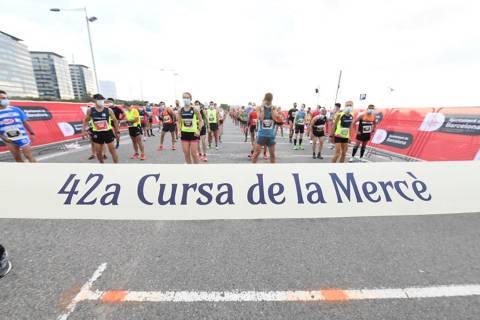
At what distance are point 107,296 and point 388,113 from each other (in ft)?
30.9

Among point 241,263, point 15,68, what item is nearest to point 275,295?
point 241,263

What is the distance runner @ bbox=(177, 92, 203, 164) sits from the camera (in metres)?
A: 5.12

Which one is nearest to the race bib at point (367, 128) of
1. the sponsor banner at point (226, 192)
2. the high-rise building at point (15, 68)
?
the sponsor banner at point (226, 192)

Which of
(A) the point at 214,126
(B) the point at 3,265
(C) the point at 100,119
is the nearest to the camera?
(B) the point at 3,265

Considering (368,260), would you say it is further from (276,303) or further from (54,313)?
(54,313)

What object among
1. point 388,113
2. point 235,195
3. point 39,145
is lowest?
point 39,145

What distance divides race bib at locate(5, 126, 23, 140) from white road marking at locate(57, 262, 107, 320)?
452cm

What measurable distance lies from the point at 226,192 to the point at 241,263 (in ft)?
2.69

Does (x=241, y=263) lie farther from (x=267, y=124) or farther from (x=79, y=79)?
(x=79, y=79)

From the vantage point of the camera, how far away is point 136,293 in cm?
189

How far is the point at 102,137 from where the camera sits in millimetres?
5199

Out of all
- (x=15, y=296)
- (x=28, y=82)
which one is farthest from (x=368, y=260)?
(x=28, y=82)

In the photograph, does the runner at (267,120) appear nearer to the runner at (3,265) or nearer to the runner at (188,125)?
the runner at (188,125)

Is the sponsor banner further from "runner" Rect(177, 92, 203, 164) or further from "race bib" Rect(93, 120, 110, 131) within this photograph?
"race bib" Rect(93, 120, 110, 131)
